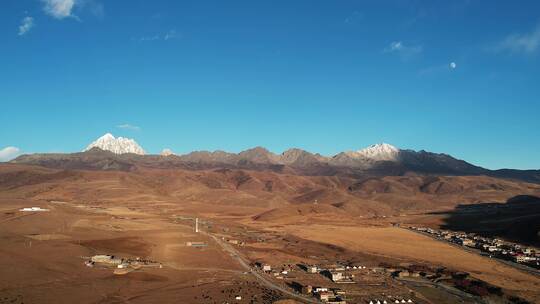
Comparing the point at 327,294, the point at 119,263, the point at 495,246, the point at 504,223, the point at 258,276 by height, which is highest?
the point at 504,223

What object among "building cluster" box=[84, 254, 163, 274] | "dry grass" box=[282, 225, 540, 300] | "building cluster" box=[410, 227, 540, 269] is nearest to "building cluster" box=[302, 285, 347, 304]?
"dry grass" box=[282, 225, 540, 300]

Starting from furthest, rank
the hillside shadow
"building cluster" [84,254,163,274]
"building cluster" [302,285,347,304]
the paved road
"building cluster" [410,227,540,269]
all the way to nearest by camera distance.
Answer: the hillside shadow, "building cluster" [410,227,540,269], "building cluster" [84,254,163,274], the paved road, "building cluster" [302,285,347,304]

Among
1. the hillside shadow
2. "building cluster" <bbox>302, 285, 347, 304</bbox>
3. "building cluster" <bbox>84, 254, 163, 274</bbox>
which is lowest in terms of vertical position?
"building cluster" <bbox>302, 285, 347, 304</bbox>

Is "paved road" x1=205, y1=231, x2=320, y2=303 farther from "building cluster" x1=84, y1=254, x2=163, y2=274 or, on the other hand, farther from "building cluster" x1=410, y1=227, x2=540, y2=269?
"building cluster" x1=410, y1=227, x2=540, y2=269

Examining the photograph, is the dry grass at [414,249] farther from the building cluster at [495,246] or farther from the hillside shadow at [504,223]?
the hillside shadow at [504,223]

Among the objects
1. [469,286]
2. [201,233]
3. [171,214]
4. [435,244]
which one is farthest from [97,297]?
[171,214]

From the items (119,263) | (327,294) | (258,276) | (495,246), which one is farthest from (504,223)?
(119,263)

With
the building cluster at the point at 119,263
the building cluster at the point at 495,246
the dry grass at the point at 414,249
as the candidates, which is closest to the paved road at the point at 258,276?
the building cluster at the point at 119,263

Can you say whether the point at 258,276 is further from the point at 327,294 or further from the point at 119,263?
the point at 119,263

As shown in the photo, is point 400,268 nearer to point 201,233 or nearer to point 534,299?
point 534,299
